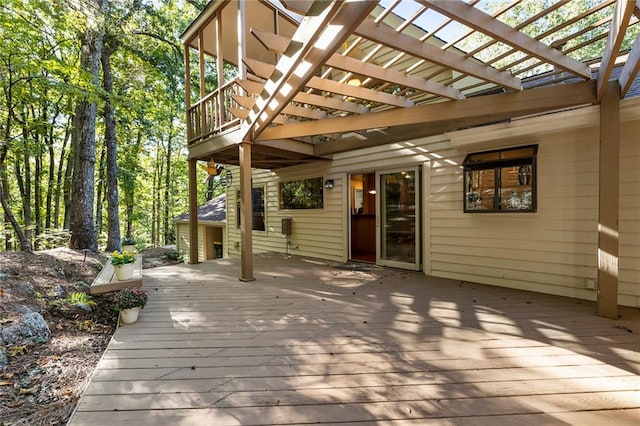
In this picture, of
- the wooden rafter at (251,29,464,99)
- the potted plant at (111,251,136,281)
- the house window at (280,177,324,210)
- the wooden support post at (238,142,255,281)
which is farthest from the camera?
the house window at (280,177,324,210)

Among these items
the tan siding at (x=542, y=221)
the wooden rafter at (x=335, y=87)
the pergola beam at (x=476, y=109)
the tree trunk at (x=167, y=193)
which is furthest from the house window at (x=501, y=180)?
the tree trunk at (x=167, y=193)

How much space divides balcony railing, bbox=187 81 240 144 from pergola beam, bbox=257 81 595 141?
1.52 metres

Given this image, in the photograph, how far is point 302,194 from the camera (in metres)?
7.41

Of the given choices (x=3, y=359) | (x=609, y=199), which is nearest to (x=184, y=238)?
(x=3, y=359)

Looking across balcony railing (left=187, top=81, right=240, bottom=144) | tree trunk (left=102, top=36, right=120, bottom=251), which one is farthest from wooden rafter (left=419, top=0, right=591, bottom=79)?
tree trunk (left=102, top=36, right=120, bottom=251)

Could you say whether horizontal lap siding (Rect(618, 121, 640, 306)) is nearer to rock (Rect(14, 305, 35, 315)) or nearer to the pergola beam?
the pergola beam

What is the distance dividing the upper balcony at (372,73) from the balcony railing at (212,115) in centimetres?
2

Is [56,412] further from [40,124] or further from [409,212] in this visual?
[40,124]

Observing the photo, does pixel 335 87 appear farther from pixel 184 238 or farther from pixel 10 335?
pixel 184 238

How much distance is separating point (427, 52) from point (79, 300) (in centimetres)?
459

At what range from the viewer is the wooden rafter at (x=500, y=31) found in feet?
6.15

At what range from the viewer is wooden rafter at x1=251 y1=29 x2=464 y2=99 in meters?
2.20

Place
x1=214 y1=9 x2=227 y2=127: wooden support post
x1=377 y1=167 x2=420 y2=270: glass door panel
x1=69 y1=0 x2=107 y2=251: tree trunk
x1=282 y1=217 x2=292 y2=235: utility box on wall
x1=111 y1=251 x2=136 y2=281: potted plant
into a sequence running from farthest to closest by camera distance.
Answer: x1=282 y1=217 x2=292 y2=235: utility box on wall, x1=69 y1=0 x2=107 y2=251: tree trunk, x1=377 y1=167 x2=420 y2=270: glass door panel, x1=214 y1=9 x2=227 y2=127: wooden support post, x1=111 y1=251 x2=136 y2=281: potted plant

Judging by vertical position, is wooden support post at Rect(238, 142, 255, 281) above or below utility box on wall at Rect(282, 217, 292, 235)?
above
